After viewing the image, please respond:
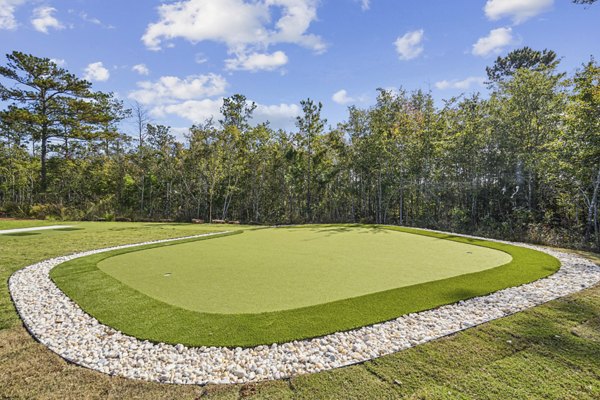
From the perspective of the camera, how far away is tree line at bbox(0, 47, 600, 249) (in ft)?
30.3

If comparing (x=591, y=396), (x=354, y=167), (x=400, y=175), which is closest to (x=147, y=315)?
(x=591, y=396)

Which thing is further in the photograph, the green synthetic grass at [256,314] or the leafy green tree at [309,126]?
the leafy green tree at [309,126]

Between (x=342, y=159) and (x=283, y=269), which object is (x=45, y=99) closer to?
(x=342, y=159)

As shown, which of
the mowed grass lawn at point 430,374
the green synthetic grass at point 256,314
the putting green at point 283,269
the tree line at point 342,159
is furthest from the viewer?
the tree line at point 342,159

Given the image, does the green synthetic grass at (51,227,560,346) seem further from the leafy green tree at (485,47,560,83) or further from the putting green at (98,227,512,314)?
the leafy green tree at (485,47,560,83)

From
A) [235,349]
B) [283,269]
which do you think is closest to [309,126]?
[283,269]

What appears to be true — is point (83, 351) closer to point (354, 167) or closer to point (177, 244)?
point (177, 244)

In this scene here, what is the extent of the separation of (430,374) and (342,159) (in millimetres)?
14274

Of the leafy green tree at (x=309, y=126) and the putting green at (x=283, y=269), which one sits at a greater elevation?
the leafy green tree at (x=309, y=126)

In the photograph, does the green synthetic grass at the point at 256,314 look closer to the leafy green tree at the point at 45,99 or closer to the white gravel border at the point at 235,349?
the white gravel border at the point at 235,349

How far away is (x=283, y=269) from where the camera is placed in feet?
14.9

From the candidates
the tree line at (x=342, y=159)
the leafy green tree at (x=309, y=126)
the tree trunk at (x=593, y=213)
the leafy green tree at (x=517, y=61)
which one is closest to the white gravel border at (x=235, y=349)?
the tree trunk at (x=593, y=213)

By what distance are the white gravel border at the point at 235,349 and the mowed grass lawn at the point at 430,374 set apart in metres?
0.10

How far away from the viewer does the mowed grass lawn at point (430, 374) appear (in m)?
1.91
